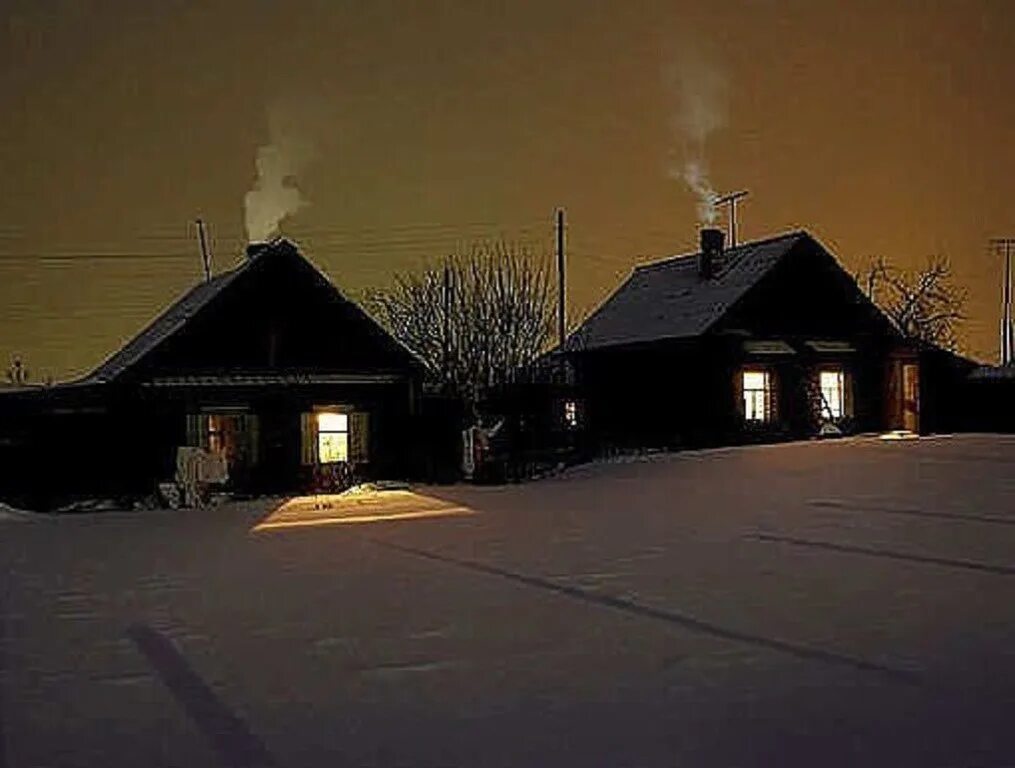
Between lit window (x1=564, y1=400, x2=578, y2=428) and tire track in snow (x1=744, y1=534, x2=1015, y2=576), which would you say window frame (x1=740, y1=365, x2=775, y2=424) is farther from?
tire track in snow (x1=744, y1=534, x2=1015, y2=576)

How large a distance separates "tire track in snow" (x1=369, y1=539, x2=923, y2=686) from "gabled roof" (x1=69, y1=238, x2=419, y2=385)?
1525 cm

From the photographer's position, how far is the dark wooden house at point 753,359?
31.4 m

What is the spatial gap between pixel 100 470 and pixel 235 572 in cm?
1378

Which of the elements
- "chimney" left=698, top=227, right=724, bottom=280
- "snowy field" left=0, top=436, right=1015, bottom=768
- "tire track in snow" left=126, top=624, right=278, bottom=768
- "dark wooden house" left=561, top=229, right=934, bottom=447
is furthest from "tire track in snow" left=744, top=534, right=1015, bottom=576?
"chimney" left=698, top=227, right=724, bottom=280

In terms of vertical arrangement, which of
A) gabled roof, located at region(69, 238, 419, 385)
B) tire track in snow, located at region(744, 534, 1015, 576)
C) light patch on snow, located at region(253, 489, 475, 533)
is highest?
gabled roof, located at region(69, 238, 419, 385)

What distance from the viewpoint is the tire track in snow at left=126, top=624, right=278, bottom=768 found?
5305 millimetres

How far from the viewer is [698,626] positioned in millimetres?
8086

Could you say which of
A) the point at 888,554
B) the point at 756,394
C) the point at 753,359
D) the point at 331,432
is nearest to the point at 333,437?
the point at 331,432

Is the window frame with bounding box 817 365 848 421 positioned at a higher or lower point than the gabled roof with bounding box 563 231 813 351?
lower

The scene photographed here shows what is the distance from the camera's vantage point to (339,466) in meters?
26.5

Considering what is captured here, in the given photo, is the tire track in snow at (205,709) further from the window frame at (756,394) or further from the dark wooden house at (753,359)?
the window frame at (756,394)

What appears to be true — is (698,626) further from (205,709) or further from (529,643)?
(205,709)

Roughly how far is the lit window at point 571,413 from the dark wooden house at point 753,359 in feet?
1.31

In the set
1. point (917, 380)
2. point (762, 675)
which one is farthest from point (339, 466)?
point (762, 675)
